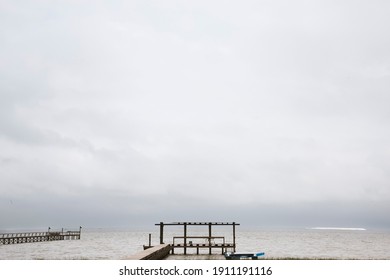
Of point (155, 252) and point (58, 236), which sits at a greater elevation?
point (155, 252)
